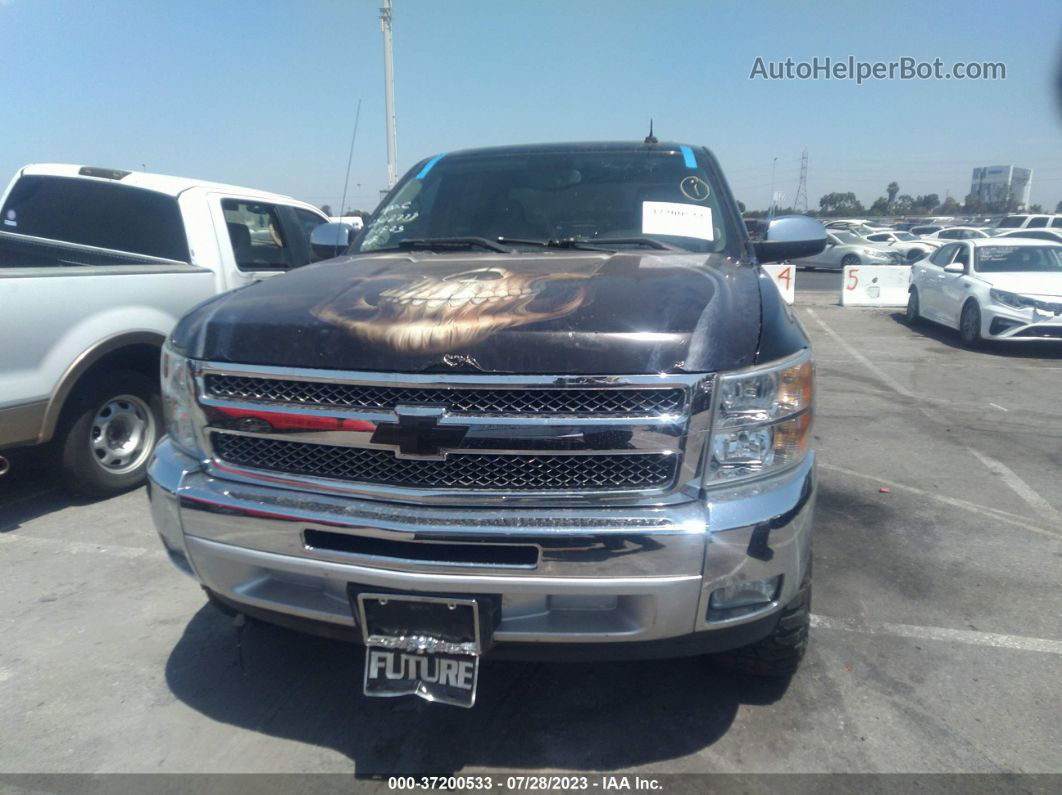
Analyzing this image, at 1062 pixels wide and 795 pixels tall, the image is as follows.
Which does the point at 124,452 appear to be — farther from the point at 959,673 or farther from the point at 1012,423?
the point at 1012,423

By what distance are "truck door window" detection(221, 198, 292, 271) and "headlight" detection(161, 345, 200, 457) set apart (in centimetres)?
351

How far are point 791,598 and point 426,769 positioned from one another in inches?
50.9

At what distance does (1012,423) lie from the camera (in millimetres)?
7238

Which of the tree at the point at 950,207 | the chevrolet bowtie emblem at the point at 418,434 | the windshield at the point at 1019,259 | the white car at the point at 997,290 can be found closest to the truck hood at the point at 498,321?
the chevrolet bowtie emblem at the point at 418,434

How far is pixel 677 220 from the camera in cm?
359

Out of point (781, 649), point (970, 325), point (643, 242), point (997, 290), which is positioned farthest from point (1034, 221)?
point (781, 649)

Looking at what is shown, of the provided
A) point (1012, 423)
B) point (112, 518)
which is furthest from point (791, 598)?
point (1012, 423)

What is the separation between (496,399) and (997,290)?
10.8 m

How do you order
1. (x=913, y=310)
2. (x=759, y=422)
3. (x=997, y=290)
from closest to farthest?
1. (x=759, y=422)
2. (x=997, y=290)
3. (x=913, y=310)

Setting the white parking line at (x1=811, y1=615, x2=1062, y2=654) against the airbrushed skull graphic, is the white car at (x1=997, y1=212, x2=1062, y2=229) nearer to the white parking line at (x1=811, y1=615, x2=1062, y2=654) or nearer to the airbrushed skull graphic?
the white parking line at (x1=811, y1=615, x2=1062, y2=654)

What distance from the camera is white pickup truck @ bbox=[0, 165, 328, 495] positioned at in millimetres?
4406

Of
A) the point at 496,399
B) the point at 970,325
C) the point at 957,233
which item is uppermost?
the point at 496,399

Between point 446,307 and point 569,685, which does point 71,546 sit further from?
point 446,307

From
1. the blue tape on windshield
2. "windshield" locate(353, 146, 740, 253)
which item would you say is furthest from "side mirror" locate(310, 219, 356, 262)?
the blue tape on windshield
